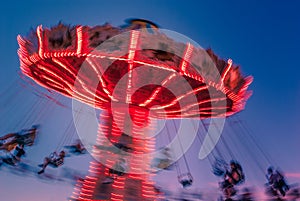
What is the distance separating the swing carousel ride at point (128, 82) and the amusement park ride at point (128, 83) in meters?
0.02

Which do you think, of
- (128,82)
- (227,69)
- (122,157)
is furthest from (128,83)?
(227,69)

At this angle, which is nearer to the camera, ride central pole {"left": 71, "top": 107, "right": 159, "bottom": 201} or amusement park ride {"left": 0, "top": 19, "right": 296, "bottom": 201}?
amusement park ride {"left": 0, "top": 19, "right": 296, "bottom": 201}

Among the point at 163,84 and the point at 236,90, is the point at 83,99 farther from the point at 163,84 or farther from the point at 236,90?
the point at 236,90

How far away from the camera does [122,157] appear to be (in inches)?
394

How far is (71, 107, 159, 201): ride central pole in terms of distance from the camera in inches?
391

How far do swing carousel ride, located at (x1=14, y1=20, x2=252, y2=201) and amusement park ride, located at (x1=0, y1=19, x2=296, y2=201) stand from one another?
2cm

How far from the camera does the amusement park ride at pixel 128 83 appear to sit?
8.76 metres

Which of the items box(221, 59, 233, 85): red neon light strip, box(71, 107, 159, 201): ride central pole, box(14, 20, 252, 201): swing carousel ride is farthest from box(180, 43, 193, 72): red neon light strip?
box(71, 107, 159, 201): ride central pole

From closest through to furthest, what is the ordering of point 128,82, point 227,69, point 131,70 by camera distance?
point 131,70 → point 227,69 → point 128,82

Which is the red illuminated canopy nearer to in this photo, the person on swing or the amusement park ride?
the amusement park ride

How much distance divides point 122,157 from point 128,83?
1.78m

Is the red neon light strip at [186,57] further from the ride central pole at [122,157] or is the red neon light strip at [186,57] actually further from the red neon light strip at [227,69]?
the ride central pole at [122,157]

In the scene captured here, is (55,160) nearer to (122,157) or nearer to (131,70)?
(122,157)

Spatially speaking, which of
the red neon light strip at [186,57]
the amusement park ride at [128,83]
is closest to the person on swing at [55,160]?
the amusement park ride at [128,83]
